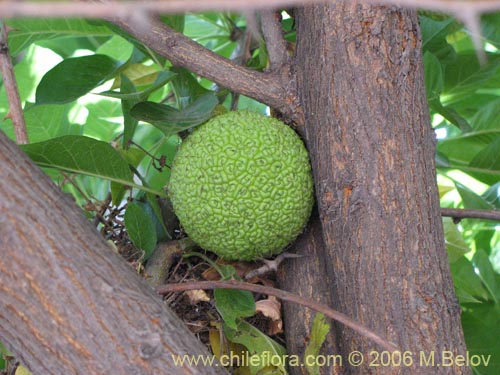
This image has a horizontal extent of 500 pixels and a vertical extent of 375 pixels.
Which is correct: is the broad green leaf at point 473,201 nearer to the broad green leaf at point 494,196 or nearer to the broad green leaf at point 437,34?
the broad green leaf at point 494,196

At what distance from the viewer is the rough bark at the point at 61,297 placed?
620mm

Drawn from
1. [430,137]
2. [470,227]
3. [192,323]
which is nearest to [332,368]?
[192,323]

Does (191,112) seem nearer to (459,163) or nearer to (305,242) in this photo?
(305,242)

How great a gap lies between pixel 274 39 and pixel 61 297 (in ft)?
1.68

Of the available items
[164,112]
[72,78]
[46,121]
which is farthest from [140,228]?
[46,121]

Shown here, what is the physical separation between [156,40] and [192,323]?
41 centimetres

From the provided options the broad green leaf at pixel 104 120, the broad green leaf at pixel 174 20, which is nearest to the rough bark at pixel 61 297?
the broad green leaf at pixel 174 20

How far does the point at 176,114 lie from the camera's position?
0.99 meters

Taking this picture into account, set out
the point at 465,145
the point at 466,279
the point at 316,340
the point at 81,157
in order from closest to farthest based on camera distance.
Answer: the point at 316,340 < the point at 81,157 < the point at 466,279 < the point at 465,145

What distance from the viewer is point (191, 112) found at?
98 cm

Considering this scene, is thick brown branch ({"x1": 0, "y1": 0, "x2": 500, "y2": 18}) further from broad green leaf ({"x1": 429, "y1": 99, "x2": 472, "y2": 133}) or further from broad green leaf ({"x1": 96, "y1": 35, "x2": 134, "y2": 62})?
broad green leaf ({"x1": 96, "y1": 35, "x2": 134, "y2": 62})

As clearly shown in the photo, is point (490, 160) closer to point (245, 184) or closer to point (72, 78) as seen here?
point (245, 184)

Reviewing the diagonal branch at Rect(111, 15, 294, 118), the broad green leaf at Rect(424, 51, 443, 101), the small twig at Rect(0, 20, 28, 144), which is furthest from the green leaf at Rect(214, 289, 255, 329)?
the broad green leaf at Rect(424, 51, 443, 101)

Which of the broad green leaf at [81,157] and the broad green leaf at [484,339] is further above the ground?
the broad green leaf at [81,157]
